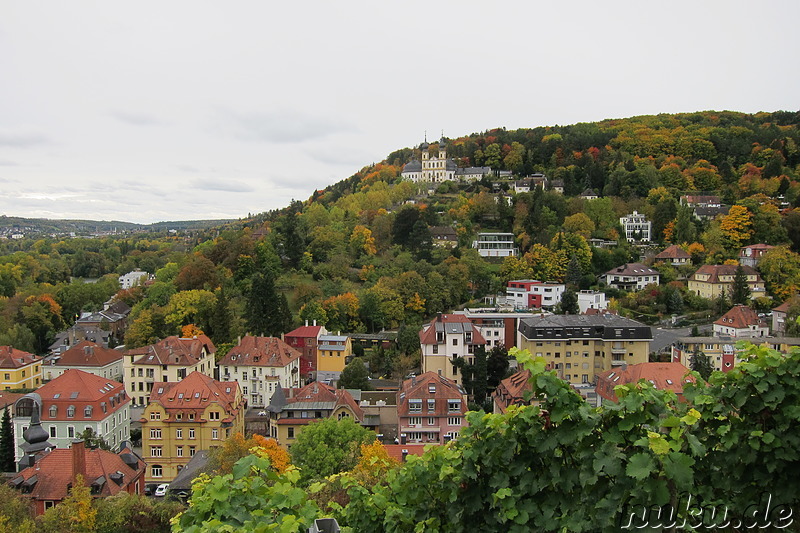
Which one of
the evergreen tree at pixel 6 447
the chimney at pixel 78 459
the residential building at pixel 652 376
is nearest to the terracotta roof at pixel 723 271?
the residential building at pixel 652 376

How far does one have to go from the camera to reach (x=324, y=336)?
3634cm

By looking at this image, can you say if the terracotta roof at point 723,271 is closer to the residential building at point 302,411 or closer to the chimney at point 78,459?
the residential building at point 302,411

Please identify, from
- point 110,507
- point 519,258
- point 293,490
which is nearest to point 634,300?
point 519,258

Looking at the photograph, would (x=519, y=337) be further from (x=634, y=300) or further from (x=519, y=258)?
(x=519, y=258)

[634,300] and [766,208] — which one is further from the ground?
[766,208]

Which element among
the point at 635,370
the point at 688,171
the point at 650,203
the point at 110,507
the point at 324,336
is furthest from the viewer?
the point at 688,171

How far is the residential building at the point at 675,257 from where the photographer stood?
4934 cm

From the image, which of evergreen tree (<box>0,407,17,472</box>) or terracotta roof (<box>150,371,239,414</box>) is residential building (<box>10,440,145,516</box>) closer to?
terracotta roof (<box>150,371,239,414</box>)

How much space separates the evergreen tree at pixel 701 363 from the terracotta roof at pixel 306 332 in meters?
21.2

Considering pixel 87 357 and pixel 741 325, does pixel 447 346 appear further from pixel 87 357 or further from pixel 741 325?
pixel 87 357

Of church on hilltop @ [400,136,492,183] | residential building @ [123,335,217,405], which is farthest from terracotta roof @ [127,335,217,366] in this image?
church on hilltop @ [400,136,492,183]

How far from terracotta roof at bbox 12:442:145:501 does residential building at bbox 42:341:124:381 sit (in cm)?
1832

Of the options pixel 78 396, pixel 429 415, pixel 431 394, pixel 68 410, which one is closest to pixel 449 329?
pixel 431 394

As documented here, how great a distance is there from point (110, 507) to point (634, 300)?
38.6 meters
